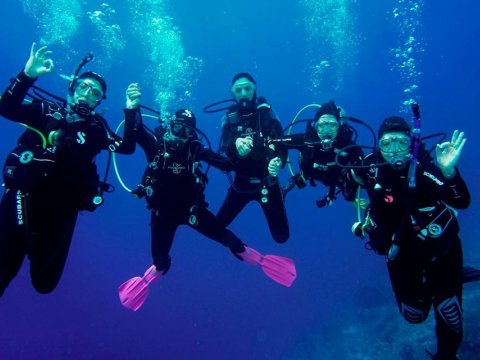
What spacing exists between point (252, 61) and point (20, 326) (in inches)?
1878

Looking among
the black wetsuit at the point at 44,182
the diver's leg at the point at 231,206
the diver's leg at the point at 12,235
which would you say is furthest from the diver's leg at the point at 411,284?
the diver's leg at the point at 12,235

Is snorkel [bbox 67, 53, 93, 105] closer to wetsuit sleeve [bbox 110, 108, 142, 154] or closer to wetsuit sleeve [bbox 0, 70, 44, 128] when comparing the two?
wetsuit sleeve [bbox 0, 70, 44, 128]

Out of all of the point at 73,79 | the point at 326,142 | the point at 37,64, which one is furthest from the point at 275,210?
the point at 37,64

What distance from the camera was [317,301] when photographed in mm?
31031

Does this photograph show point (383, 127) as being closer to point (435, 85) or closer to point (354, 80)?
point (354, 80)

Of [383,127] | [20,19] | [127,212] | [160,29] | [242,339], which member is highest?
[20,19]

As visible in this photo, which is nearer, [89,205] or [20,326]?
[89,205]

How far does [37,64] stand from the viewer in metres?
4.23

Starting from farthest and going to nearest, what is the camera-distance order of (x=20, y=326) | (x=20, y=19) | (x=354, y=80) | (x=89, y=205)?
(x=354, y=80) → (x=20, y=19) → (x=20, y=326) → (x=89, y=205)

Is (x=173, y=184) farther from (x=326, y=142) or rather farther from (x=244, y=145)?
(x=326, y=142)

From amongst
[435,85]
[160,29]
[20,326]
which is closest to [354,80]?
[435,85]

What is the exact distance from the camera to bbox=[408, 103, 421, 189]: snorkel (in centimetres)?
368

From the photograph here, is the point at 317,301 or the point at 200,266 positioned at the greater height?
the point at 200,266

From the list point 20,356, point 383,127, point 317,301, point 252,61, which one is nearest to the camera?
point 383,127
